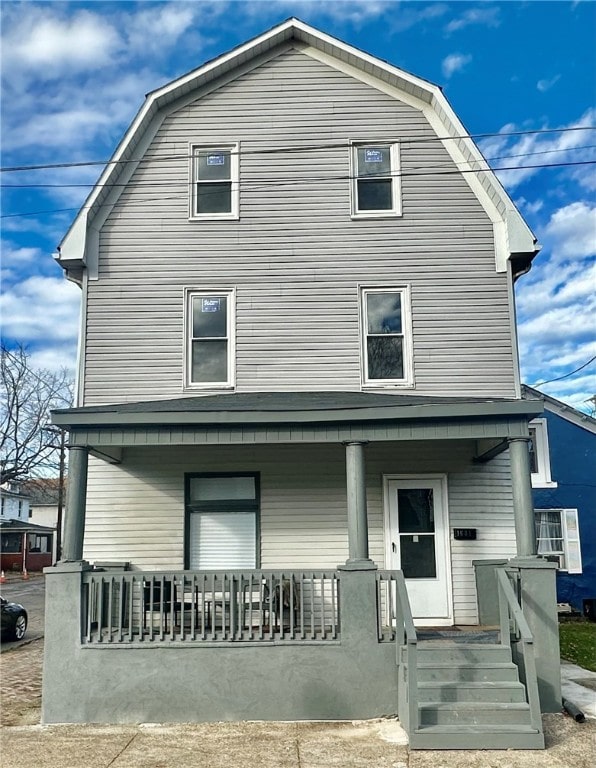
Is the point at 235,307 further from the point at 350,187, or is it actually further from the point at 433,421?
the point at 433,421

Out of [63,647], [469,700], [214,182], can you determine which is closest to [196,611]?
[63,647]

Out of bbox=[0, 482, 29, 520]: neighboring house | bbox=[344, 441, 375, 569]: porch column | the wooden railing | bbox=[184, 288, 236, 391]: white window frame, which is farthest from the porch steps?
bbox=[0, 482, 29, 520]: neighboring house

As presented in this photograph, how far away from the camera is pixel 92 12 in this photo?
1055 cm

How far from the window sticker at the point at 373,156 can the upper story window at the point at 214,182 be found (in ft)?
6.51

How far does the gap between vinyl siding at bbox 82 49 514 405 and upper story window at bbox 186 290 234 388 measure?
0.45 ft

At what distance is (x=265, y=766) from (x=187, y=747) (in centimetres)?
102

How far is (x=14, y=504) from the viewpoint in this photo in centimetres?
5291

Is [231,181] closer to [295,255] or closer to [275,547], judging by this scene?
[295,255]

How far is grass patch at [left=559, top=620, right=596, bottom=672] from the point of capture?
38.5 ft

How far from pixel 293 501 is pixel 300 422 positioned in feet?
6.80

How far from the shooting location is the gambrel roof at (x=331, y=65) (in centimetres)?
1066

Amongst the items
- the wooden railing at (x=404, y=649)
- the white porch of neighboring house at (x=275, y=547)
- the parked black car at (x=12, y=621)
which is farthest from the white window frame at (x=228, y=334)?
the parked black car at (x=12, y=621)

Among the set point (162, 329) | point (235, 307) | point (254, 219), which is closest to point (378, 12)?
point (254, 219)

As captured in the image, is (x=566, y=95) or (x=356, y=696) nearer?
(x=356, y=696)
